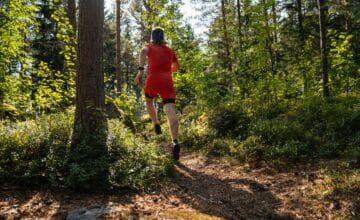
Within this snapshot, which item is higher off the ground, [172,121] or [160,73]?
[160,73]

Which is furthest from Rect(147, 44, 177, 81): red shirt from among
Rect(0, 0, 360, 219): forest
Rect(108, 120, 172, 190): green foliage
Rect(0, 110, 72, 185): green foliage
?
Rect(0, 110, 72, 185): green foliage

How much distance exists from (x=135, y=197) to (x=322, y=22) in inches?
464

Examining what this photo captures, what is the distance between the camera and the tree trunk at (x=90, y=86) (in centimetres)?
612

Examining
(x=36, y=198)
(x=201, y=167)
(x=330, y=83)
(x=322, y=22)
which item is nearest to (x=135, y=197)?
(x=36, y=198)

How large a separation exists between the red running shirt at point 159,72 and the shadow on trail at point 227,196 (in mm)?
1662

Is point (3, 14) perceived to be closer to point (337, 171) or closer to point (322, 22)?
point (337, 171)

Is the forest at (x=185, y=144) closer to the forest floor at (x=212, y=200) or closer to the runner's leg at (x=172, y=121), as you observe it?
the forest floor at (x=212, y=200)

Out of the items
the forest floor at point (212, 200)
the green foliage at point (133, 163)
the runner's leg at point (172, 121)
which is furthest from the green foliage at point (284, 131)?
the green foliage at point (133, 163)

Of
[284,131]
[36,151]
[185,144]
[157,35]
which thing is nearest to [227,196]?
[36,151]

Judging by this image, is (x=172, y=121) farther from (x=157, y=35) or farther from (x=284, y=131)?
(x=284, y=131)

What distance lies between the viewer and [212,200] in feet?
19.1

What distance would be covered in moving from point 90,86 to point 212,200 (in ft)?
9.43

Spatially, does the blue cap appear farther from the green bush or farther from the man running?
the green bush

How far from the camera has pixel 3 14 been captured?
32.7ft
